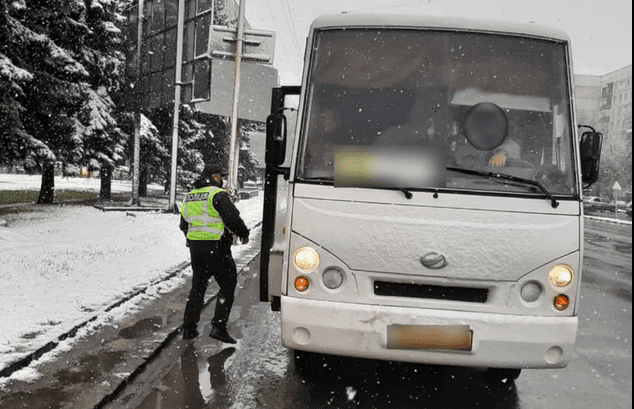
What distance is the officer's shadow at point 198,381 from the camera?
4.16 meters

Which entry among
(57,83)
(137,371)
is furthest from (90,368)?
(57,83)

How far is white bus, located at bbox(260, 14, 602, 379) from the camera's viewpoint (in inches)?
147

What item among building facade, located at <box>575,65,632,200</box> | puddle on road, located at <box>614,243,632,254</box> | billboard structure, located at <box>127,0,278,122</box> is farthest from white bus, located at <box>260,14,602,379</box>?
building facade, located at <box>575,65,632,200</box>

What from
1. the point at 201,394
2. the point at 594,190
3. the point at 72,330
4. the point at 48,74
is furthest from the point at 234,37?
the point at 594,190

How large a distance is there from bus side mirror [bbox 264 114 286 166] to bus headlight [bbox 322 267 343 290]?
2.92 ft

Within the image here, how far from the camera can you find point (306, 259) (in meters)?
3.84

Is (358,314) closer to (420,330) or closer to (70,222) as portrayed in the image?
(420,330)

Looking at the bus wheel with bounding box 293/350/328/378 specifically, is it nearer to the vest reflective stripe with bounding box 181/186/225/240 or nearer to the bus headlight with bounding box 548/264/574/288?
the vest reflective stripe with bounding box 181/186/225/240

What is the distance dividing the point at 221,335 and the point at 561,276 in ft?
10.3

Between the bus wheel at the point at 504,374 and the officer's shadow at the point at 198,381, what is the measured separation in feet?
6.84

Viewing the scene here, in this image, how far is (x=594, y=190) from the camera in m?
78.6

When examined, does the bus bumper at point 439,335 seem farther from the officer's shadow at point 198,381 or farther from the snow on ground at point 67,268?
the snow on ground at point 67,268

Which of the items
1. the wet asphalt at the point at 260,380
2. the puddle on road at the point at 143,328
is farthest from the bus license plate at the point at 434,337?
the puddle on road at the point at 143,328

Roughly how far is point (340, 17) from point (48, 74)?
1435cm
